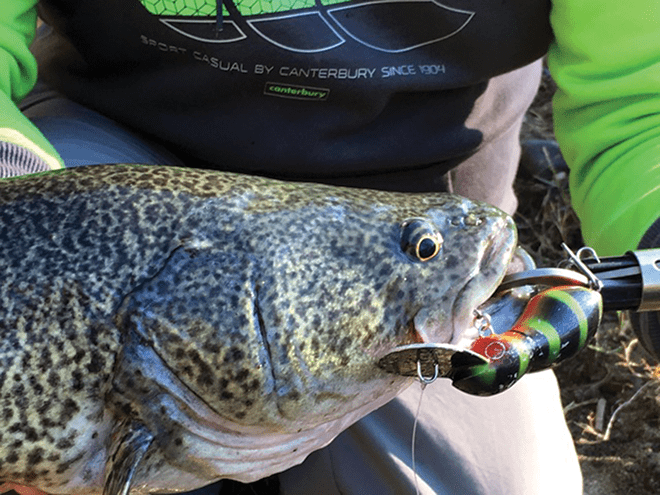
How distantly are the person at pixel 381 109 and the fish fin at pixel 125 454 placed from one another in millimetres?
1127

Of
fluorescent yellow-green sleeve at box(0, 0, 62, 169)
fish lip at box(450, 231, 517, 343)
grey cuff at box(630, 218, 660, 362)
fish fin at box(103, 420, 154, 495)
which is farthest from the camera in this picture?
fluorescent yellow-green sleeve at box(0, 0, 62, 169)

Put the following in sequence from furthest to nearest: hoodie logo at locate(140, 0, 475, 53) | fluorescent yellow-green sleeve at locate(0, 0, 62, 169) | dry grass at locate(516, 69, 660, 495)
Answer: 1. dry grass at locate(516, 69, 660, 495)
2. hoodie logo at locate(140, 0, 475, 53)
3. fluorescent yellow-green sleeve at locate(0, 0, 62, 169)

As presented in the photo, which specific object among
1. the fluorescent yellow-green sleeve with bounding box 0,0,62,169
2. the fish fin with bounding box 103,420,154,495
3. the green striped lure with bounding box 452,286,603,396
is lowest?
the fish fin with bounding box 103,420,154,495

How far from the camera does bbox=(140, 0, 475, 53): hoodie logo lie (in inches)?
103

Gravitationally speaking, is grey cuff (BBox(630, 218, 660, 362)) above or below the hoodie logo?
below

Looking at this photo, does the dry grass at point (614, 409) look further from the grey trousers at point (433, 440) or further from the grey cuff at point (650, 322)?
the grey cuff at point (650, 322)

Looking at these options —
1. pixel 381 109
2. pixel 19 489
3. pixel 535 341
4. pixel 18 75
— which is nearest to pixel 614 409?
pixel 381 109

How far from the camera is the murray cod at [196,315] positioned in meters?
1.65

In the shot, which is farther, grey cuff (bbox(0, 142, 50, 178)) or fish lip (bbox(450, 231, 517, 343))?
grey cuff (bbox(0, 142, 50, 178))

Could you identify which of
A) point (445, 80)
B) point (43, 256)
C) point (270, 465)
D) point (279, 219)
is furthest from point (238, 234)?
point (445, 80)

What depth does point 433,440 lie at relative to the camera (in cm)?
272

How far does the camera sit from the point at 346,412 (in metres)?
1.78

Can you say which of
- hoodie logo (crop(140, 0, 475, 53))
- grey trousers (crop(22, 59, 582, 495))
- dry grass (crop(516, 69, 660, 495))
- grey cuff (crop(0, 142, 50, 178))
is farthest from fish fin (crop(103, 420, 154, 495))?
dry grass (crop(516, 69, 660, 495))

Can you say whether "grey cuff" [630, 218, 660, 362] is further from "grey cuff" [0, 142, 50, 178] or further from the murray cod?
"grey cuff" [0, 142, 50, 178]
